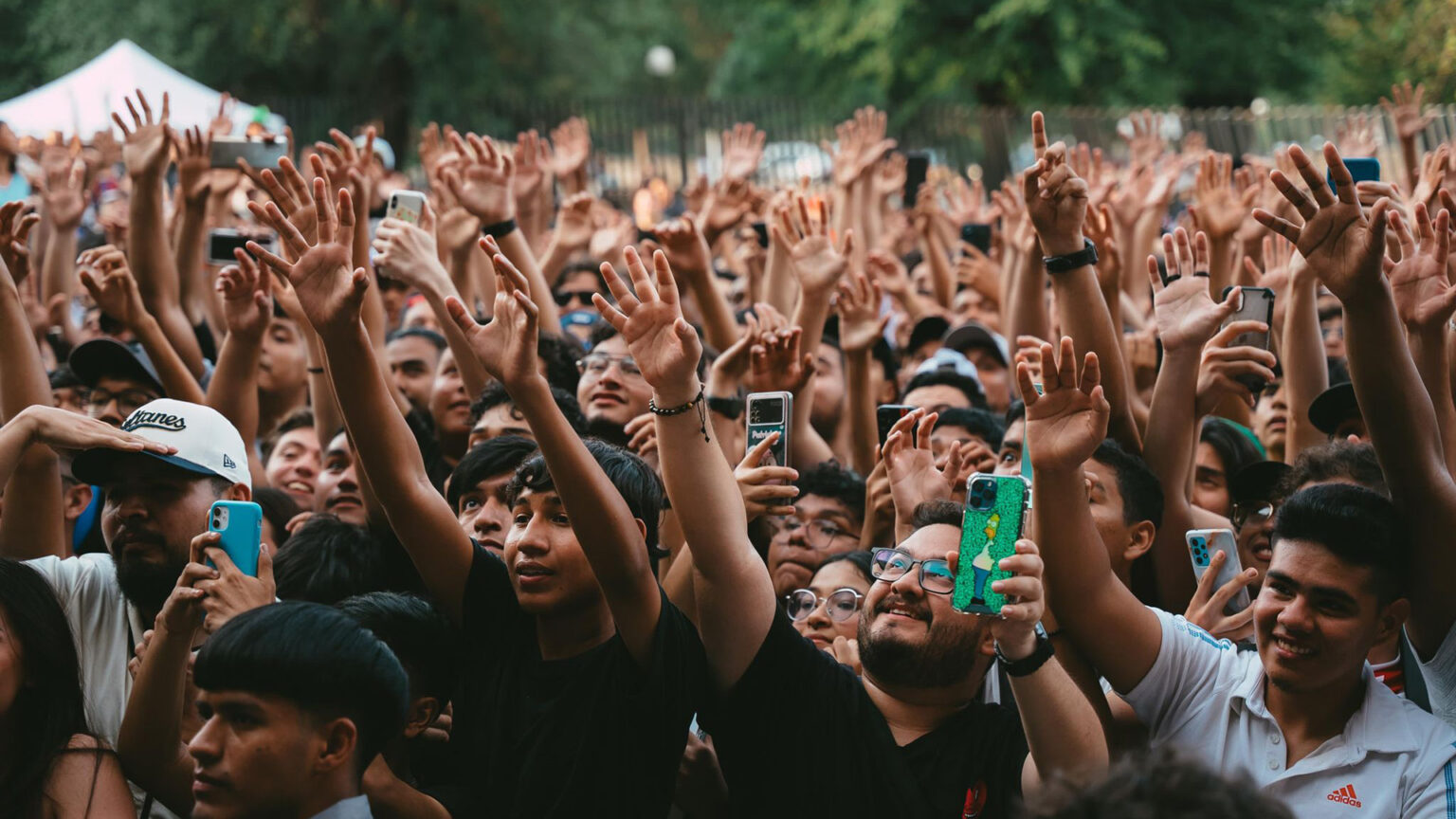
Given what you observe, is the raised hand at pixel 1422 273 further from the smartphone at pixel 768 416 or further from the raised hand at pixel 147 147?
the raised hand at pixel 147 147

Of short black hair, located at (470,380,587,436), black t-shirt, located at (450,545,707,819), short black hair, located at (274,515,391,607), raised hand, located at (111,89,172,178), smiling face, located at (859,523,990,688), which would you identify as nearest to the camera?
black t-shirt, located at (450,545,707,819)

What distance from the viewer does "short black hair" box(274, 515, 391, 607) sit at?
3746 mm

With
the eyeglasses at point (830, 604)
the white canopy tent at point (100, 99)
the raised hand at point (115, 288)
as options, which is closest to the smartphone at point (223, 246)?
the raised hand at point (115, 288)

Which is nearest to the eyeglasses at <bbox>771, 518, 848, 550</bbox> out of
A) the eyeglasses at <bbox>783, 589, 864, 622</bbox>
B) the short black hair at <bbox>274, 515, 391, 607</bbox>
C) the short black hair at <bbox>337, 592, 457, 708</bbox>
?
the eyeglasses at <bbox>783, 589, 864, 622</bbox>

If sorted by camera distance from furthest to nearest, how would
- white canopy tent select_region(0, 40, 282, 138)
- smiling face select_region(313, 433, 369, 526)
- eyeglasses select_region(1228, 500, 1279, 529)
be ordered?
white canopy tent select_region(0, 40, 282, 138) < smiling face select_region(313, 433, 369, 526) < eyeglasses select_region(1228, 500, 1279, 529)

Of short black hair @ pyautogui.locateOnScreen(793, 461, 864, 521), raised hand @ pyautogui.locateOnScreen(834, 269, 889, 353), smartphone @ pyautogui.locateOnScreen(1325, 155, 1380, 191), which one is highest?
smartphone @ pyautogui.locateOnScreen(1325, 155, 1380, 191)

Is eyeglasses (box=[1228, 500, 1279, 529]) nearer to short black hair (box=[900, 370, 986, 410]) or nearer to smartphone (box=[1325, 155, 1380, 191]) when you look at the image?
smartphone (box=[1325, 155, 1380, 191])

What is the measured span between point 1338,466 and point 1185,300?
2.22ft

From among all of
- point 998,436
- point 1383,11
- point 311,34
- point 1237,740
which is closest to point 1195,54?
point 1383,11

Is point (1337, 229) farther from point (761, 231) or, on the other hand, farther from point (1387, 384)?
point (761, 231)

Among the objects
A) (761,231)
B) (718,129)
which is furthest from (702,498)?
(718,129)

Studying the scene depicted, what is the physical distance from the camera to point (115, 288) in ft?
16.0

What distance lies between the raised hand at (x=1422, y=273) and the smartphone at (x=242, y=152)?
4.41 meters

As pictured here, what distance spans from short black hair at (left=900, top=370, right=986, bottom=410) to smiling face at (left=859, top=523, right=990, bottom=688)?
2.22m
